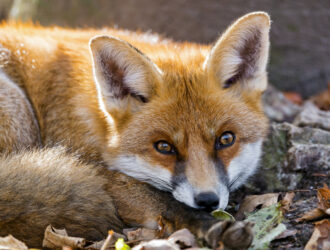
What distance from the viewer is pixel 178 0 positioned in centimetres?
638

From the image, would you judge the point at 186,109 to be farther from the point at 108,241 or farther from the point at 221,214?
the point at 108,241

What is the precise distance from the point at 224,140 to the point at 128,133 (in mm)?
791

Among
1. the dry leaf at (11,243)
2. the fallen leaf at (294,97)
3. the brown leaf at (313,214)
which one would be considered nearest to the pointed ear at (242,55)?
the brown leaf at (313,214)

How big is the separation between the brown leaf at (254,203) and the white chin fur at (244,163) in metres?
0.19

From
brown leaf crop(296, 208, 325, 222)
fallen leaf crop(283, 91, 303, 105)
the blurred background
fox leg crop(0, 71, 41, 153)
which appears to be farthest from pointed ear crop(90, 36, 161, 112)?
fallen leaf crop(283, 91, 303, 105)

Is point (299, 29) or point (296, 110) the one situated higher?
point (299, 29)

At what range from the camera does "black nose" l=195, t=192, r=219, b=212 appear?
2750 mm

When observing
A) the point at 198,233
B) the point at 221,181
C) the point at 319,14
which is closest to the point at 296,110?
the point at 319,14

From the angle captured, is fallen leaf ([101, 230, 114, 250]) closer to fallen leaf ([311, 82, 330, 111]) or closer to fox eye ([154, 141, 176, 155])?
fox eye ([154, 141, 176, 155])

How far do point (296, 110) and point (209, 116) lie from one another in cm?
292

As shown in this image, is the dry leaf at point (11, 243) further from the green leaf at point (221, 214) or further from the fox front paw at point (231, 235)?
the green leaf at point (221, 214)

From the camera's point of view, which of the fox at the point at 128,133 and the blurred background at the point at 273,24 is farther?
the blurred background at the point at 273,24

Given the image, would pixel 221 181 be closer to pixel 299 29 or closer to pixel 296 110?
pixel 296 110

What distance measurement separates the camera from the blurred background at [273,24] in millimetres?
6172
